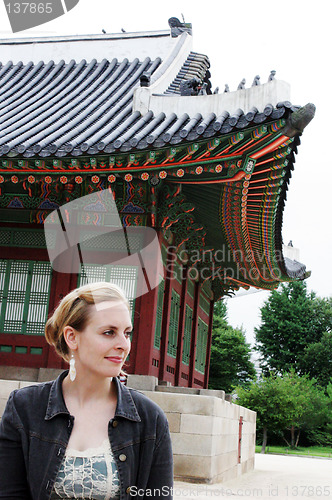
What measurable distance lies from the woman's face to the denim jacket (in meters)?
0.16

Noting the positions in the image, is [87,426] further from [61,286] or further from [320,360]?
[320,360]

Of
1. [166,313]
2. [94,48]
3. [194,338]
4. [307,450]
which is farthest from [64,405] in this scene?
[307,450]

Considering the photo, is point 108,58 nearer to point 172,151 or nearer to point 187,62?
point 187,62

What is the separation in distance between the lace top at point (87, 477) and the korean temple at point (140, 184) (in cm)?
649

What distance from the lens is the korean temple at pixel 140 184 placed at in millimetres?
9117

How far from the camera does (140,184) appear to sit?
10414mm

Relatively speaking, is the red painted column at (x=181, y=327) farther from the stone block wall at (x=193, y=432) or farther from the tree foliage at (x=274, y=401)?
the tree foliage at (x=274, y=401)

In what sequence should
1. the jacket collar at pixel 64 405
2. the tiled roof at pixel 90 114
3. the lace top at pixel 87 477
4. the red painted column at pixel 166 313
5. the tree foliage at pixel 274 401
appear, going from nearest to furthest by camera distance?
the lace top at pixel 87 477, the jacket collar at pixel 64 405, the tiled roof at pixel 90 114, the red painted column at pixel 166 313, the tree foliage at pixel 274 401

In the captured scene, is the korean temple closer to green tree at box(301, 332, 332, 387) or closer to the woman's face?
the woman's face

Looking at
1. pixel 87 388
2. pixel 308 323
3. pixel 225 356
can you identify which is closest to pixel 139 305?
A: pixel 87 388

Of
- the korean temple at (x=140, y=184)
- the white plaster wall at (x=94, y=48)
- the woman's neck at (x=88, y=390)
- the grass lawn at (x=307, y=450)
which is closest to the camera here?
the woman's neck at (x=88, y=390)

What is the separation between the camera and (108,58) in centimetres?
1620

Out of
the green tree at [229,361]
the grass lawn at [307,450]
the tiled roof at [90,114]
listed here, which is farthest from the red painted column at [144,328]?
the green tree at [229,361]

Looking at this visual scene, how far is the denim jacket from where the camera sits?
2.56 m
